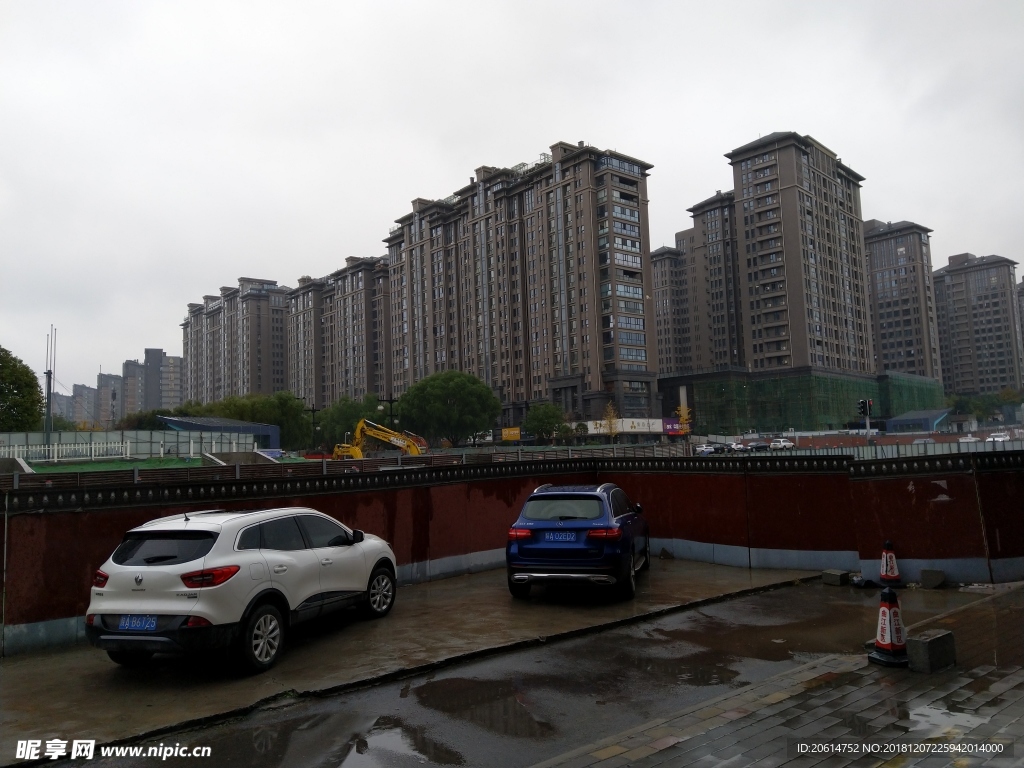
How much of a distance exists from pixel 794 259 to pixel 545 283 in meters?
39.6

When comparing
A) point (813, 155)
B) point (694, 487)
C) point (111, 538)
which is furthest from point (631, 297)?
point (111, 538)

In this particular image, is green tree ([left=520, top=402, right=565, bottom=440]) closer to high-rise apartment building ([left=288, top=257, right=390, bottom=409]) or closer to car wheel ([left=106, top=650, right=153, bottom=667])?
high-rise apartment building ([left=288, top=257, right=390, bottom=409])

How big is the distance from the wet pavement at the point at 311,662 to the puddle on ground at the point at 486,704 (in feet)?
1.77

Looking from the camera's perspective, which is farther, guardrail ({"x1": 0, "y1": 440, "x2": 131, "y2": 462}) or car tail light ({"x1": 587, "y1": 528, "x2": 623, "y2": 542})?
guardrail ({"x1": 0, "y1": 440, "x2": 131, "y2": 462})

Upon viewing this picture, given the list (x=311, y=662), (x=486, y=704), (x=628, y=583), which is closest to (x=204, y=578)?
(x=311, y=662)

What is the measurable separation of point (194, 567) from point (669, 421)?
93976mm

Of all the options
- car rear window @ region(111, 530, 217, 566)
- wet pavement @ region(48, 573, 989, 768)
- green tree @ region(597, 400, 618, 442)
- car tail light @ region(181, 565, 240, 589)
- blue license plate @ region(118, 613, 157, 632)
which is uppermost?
green tree @ region(597, 400, 618, 442)

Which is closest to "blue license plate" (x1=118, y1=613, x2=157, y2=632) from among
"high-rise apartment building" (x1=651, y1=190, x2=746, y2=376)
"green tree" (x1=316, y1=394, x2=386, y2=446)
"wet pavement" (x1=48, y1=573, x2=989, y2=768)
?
"wet pavement" (x1=48, y1=573, x2=989, y2=768)

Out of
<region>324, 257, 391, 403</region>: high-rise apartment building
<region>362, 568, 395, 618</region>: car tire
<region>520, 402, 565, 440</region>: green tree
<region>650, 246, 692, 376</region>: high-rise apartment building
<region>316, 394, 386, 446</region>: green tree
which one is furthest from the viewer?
<region>650, 246, 692, 376</region>: high-rise apartment building

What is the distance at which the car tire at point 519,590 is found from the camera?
31.5 ft

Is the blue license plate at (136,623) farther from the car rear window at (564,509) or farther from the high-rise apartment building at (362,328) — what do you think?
the high-rise apartment building at (362,328)

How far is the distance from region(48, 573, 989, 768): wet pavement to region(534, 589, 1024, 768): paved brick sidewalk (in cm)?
15

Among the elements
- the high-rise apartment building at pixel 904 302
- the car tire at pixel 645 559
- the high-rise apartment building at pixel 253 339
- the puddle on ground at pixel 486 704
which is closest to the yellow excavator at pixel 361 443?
the car tire at pixel 645 559

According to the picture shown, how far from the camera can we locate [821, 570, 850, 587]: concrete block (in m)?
10.4
